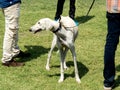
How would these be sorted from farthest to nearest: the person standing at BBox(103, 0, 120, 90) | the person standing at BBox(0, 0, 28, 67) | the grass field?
the person standing at BBox(0, 0, 28, 67)
the grass field
the person standing at BBox(103, 0, 120, 90)

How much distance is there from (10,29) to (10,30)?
0.08 feet

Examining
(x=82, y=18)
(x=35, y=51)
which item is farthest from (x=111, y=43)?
(x=82, y=18)

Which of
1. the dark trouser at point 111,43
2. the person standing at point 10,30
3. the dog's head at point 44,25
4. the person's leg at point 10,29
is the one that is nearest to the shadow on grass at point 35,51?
the person standing at point 10,30

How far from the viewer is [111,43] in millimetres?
5996

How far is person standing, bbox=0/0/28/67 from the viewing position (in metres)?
7.21

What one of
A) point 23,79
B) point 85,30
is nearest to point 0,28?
point 85,30

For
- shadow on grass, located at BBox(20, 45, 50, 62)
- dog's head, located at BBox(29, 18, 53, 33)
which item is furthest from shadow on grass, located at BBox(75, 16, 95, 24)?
dog's head, located at BBox(29, 18, 53, 33)

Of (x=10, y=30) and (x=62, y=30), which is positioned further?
(x=10, y=30)

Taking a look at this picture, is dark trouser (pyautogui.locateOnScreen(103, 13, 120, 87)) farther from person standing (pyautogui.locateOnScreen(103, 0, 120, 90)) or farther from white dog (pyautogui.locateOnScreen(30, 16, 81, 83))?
white dog (pyautogui.locateOnScreen(30, 16, 81, 83))

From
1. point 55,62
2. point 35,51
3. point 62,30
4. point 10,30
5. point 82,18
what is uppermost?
point 62,30

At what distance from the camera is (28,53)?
8500mm

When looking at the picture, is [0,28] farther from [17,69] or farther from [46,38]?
[17,69]

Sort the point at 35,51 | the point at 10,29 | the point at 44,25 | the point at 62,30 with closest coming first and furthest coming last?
the point at 44,25 < the point at 62,30 < the point at 10,29 < the point at 35,51

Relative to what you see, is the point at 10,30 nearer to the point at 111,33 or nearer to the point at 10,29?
the point at 10,29
